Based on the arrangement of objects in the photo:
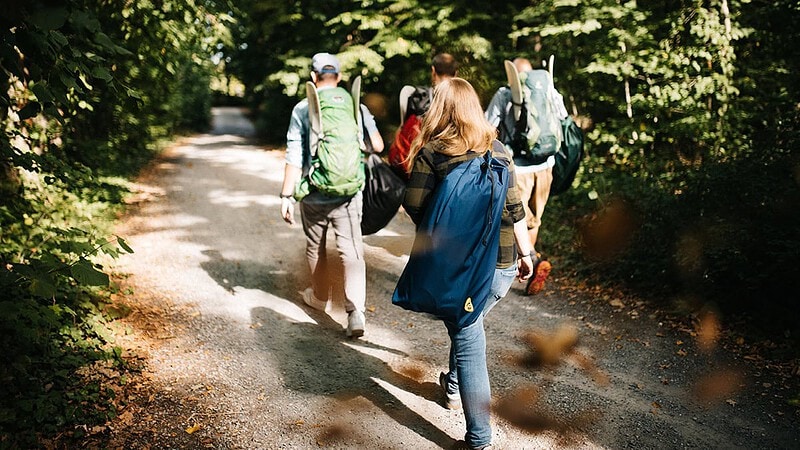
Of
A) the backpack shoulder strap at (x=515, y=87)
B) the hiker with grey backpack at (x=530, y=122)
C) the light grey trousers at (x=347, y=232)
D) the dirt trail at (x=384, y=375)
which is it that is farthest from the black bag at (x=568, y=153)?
the light grey trousers at (x=347, y=232)

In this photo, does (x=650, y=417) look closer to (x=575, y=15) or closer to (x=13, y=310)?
(x=13, y=310)

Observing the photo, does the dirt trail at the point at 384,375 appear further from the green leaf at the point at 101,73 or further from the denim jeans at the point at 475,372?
the green leaf at the point at 101,73


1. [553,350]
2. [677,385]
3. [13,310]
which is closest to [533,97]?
[553,350]

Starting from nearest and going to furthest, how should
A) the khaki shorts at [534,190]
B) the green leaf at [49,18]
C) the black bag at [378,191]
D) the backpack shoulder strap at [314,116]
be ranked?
the green leaf at [49,18]
the backpack shoulder strap at [314,116]
the black bag at [378,191]
the khaki shorts at [534,190]

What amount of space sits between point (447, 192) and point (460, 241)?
10.2 inches

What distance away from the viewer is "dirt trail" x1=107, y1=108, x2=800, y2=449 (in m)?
3.48

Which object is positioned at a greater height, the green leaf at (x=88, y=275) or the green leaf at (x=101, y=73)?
the green leaf at (x=101, y=73)

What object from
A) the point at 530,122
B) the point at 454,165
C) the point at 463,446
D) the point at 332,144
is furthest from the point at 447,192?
the point at 530,122

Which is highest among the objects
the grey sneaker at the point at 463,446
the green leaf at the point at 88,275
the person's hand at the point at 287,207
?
the green leaf at the point at 88,275

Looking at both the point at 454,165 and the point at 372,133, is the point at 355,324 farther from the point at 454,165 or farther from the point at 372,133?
the point at 454,165

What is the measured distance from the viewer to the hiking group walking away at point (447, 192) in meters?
2.88

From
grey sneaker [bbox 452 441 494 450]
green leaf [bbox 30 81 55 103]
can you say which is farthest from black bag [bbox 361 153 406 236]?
green leaf [bbox 30 81 55 103]

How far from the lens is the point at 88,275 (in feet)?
9.88

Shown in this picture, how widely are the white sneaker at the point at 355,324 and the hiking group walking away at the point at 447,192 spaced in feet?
0.04
